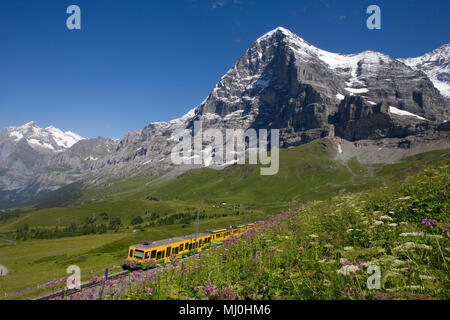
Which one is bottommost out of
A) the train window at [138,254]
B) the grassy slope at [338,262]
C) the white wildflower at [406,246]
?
the train window at [138,254]

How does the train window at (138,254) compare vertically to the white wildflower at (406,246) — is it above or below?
below

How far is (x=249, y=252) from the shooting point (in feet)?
30.4

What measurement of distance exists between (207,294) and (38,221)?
24032 centimetres

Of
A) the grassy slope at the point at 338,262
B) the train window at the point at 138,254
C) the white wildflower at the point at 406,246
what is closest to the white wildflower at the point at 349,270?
the grassy slope at the point at 338,262

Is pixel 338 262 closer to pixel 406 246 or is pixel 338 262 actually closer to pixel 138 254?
pixel 406 246

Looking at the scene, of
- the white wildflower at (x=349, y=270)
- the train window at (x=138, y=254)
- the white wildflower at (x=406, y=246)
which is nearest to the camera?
the white wildflower at (x=349, y=270)

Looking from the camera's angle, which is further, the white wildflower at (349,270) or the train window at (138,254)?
the train window at (138,254)

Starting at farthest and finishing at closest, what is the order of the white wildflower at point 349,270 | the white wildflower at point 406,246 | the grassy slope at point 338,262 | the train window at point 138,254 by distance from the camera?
the train window at point 138,254 → the white wildflower at point 406,246 → the grassy slope at point 338,262 → the white wildflower at point 349,270

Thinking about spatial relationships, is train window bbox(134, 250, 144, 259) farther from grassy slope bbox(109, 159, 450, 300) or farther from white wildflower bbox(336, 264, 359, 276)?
white wildflower bbox(336, 264, 359, 276)

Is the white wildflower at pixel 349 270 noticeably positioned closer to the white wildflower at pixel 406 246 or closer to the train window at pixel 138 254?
the white wildflower at pixel 406 246

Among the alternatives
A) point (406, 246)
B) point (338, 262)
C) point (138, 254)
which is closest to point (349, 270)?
point (406, 246)

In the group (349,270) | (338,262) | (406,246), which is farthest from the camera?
(338,262)

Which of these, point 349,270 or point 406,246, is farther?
point 406,246
